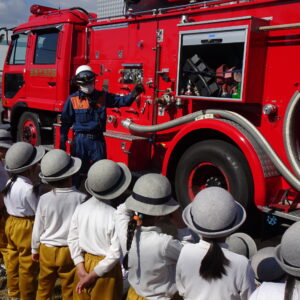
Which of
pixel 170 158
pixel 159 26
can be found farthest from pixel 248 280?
pixel 159 26

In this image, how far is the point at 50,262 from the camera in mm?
2668

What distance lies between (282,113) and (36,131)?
4557mm

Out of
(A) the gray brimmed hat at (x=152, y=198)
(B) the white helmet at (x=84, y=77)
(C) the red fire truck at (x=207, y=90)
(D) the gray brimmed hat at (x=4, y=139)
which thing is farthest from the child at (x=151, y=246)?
(B) the white helmet at (x=84, y=77)

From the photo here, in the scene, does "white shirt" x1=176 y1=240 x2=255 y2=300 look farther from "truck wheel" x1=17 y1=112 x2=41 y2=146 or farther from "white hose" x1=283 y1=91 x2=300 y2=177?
"truck wheel" x1=17 y1=112 x2=41 y2=146

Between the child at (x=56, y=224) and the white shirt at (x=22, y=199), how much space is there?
0.94 ft

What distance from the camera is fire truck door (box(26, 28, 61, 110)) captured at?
664 cm

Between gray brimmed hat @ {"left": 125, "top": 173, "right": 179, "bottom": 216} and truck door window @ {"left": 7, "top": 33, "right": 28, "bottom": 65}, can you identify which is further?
truck door window @ {"left": 7, "top": 33, "right": 28, "bottom": 65}

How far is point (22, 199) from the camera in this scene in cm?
294

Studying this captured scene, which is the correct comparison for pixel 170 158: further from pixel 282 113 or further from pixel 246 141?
pixel 282 113

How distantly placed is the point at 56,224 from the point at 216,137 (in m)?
2.25

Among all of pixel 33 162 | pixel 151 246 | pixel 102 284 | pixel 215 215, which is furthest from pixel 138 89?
pixel 215 215

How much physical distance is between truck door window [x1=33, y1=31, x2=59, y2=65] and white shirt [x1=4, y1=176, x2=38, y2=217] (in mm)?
4094

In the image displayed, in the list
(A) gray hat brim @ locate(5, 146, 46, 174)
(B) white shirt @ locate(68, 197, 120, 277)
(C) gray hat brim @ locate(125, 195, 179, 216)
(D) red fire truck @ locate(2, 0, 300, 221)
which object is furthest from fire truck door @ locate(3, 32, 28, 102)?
(C) gray hat brim @ locate(125, 195, 179, 216)

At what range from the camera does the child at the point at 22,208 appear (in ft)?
9.70
